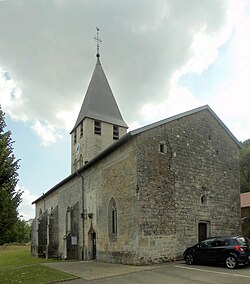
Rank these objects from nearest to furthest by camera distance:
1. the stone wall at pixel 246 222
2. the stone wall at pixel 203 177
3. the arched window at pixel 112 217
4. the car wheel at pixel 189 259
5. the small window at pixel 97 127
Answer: the car wheel at pixel 189 259 < the stone wall at pixel 203 177 < the arched window at pixel 112 217 < the stone wall at pixel 246 222 < the small window at pixel 97 127

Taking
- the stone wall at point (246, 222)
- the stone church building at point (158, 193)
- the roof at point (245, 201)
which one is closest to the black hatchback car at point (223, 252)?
the stone church building at point (158, 193)

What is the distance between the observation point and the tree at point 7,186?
11914 millimetres

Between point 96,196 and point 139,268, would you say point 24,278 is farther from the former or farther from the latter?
point 96,196

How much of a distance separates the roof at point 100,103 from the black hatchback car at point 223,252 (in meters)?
22.1

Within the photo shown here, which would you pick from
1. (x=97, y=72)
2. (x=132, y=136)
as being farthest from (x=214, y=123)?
(x=97, y=72)

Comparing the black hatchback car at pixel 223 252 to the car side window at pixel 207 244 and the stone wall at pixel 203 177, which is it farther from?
the stone wall at pixel 203 177

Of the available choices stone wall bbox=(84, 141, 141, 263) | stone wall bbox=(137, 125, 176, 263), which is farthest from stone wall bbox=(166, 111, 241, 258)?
stone wall bbox=(84, 141, 141, 263)

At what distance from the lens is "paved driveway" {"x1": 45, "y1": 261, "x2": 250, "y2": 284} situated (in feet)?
38.3

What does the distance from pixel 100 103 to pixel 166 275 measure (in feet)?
86.9

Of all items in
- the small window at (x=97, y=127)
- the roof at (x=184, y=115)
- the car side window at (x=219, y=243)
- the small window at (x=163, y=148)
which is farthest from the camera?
the small window at (x=97, y=127)

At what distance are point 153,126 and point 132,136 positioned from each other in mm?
1456

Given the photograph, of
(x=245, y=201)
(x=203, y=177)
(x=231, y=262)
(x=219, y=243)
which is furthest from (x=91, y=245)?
(x=245, y=201)

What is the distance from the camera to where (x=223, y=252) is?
14.4 meters

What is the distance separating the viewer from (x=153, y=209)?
56.1 feet
